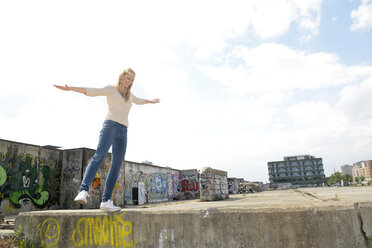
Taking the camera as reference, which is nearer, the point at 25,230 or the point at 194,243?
the point at 194,243

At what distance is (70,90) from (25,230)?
2.23 metres

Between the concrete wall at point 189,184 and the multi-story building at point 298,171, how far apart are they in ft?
309

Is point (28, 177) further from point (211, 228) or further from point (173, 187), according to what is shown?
point (173, 187)

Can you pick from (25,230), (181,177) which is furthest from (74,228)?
(181,177)

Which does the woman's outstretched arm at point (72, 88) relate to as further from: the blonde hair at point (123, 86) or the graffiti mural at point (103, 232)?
the graffiti mural at point (103, 232)

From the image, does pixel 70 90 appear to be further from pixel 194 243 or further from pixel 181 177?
pixel 181 177

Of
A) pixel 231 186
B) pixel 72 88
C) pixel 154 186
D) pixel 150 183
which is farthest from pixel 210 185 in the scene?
pixel 231 186

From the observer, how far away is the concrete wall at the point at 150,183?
18531 millimetres

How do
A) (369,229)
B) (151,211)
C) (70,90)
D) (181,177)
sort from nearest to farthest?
(369,229), (151,211), (70,90), (181,177)

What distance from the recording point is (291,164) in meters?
109

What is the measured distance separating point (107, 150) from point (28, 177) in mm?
11991

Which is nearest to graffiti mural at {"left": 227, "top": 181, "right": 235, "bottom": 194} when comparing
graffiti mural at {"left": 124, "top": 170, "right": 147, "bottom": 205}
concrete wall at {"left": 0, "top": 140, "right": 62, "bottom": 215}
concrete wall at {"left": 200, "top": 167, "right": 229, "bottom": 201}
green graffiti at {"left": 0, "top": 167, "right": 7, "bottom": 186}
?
graffiti mural at {"left": 124, "top": 170, "right": 147, "bottom": 205}

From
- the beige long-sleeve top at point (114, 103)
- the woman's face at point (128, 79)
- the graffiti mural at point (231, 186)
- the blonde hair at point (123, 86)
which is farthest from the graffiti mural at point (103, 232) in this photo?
the graffiti mural at point (231, 186)

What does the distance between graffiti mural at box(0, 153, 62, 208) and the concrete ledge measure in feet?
33.3
